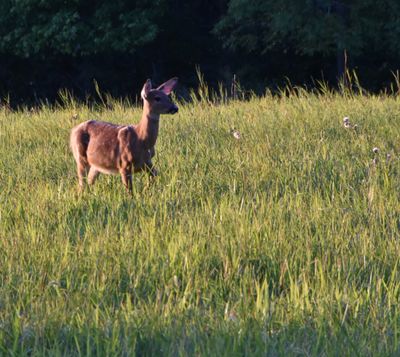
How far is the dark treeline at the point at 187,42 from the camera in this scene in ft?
76.2

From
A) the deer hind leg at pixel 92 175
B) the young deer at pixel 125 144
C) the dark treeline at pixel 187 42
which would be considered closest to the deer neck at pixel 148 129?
the young deer at pixel 125 144

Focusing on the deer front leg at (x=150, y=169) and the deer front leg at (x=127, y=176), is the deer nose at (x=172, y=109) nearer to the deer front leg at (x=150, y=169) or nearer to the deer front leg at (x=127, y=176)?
the deer front leg at (x=150, y=169)

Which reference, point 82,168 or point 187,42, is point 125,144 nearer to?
point 82,168

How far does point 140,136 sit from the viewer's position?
764 cm

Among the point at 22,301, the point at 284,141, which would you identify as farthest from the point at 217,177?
the point at 22,301

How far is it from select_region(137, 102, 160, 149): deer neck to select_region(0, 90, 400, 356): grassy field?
33 cm

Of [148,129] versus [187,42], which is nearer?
[148,129]

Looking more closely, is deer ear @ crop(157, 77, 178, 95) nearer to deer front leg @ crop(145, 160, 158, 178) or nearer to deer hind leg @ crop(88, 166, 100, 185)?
deer front leg @ crop(145, 160, 158, 178)

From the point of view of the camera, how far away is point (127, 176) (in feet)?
24.3

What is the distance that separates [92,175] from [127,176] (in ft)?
2.14

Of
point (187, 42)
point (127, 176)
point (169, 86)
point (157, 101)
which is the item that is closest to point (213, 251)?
point (127, 176)

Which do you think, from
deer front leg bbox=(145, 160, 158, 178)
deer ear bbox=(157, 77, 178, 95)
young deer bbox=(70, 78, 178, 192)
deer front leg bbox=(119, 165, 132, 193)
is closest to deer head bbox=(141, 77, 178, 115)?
young deer bbox=(70, 78, 178, 192)

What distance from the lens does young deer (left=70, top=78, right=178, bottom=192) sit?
751 cm

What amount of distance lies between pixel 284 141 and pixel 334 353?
221 inches
